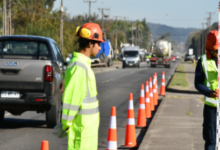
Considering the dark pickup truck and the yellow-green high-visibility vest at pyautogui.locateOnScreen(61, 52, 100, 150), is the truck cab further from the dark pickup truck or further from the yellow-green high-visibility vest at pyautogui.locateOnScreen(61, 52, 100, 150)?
the yellow-green high-visibility vest at pyautogui.locateOnScreen(61, 52, 100, 150)

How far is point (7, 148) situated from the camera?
8.08 m

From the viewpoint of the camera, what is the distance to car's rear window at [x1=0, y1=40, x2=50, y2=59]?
403 inches

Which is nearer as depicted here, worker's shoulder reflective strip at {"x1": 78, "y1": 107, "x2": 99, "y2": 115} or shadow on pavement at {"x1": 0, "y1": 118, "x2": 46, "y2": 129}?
worker's shoulder reflective strip at {"x1": 78, "y1": 107, "x2": 99, "y2": 115}

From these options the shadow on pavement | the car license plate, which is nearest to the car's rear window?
the car license plate

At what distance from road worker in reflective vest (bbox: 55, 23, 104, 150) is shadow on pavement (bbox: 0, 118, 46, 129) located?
6593 mm

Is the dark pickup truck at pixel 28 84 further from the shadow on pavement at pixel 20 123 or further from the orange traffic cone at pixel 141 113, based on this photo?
the orange traffic cone at pixel 141 113

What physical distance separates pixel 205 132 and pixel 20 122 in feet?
20.6

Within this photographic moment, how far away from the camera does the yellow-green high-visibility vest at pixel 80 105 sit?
12.7 feet

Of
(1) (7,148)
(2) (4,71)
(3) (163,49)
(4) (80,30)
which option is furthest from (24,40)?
(3) (163,49)

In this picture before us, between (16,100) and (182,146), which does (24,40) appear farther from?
(182,146)

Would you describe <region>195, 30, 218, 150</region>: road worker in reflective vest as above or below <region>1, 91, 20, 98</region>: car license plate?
above

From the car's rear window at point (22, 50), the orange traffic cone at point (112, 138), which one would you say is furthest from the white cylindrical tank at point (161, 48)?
the orange traffic cone at point (112, 138)

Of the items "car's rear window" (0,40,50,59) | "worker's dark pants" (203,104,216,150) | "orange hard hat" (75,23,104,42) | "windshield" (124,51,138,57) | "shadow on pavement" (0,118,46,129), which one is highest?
"orange hard hat" (75,23,104,42)

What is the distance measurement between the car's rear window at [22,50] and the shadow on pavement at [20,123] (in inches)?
61.5
